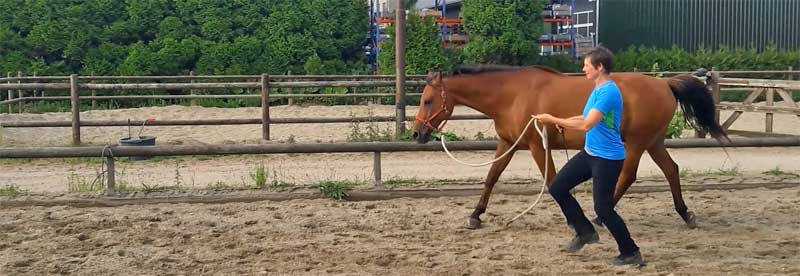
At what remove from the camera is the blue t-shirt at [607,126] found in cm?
546

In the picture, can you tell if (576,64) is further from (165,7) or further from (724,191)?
(724,191)

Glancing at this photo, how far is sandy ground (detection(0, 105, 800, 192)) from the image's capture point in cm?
991

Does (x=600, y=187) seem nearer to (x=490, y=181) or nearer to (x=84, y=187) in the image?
(x=490, y=181)

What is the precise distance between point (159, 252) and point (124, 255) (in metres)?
0.24

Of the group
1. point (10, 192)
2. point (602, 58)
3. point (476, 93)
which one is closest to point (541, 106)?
point (476, 93)

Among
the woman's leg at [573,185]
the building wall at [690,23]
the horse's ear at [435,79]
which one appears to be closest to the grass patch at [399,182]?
the horse's ear at [435,79]

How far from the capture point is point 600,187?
5.62 meters

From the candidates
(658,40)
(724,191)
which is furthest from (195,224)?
(658,40)

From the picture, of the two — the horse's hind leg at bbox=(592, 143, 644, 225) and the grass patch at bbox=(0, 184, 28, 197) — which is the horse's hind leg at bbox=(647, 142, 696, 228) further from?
the grass patch at bbox=(0, 184, 28, 197)

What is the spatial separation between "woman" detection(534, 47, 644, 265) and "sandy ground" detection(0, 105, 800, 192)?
140 inches

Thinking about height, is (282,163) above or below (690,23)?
below

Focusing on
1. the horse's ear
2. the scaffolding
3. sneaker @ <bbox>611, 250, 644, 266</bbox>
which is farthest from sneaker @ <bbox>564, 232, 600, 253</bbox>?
the scaffolding

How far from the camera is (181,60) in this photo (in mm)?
22031

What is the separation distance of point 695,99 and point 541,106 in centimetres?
145
